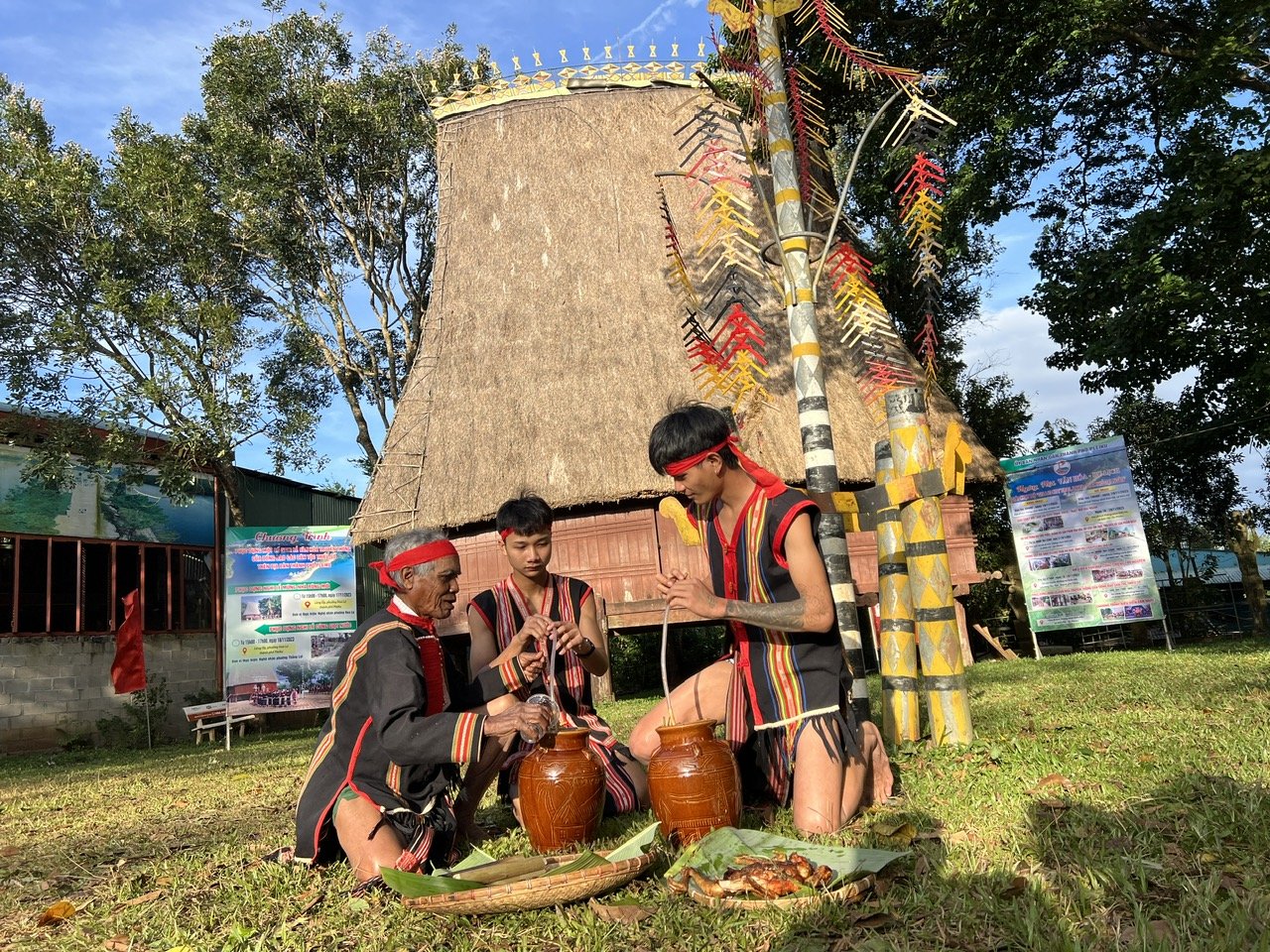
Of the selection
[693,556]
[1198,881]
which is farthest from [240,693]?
[1198,881]

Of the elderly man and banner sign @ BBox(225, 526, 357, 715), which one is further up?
banner sign @ BBox(225, 526, 357, 715)

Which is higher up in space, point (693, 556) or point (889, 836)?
point (693, 556)

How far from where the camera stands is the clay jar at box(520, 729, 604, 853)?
10.5 ft

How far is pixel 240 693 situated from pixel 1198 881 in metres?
10.6

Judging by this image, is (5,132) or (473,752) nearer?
(473,752)

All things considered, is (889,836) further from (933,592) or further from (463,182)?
(463,182)

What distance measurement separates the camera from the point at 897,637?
4.73 metres

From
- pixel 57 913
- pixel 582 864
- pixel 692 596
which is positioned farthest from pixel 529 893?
pixel 57 913

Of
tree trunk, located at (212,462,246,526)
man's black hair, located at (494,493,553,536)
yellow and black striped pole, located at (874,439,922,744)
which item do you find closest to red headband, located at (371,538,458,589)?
man's black hair, located at (494,493,553,536)

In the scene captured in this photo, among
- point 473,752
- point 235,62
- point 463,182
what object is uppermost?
point 235,62

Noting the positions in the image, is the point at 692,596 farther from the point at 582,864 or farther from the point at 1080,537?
the point at 1080,537

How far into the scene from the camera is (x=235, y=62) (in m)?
16.6

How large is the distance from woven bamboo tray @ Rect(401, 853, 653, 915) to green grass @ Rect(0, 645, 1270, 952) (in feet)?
0.26

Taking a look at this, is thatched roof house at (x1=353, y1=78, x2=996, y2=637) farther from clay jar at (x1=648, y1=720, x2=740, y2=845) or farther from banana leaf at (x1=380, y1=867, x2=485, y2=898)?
banana leaf at (x1=380, y1=867, x2=485, y2=898)
